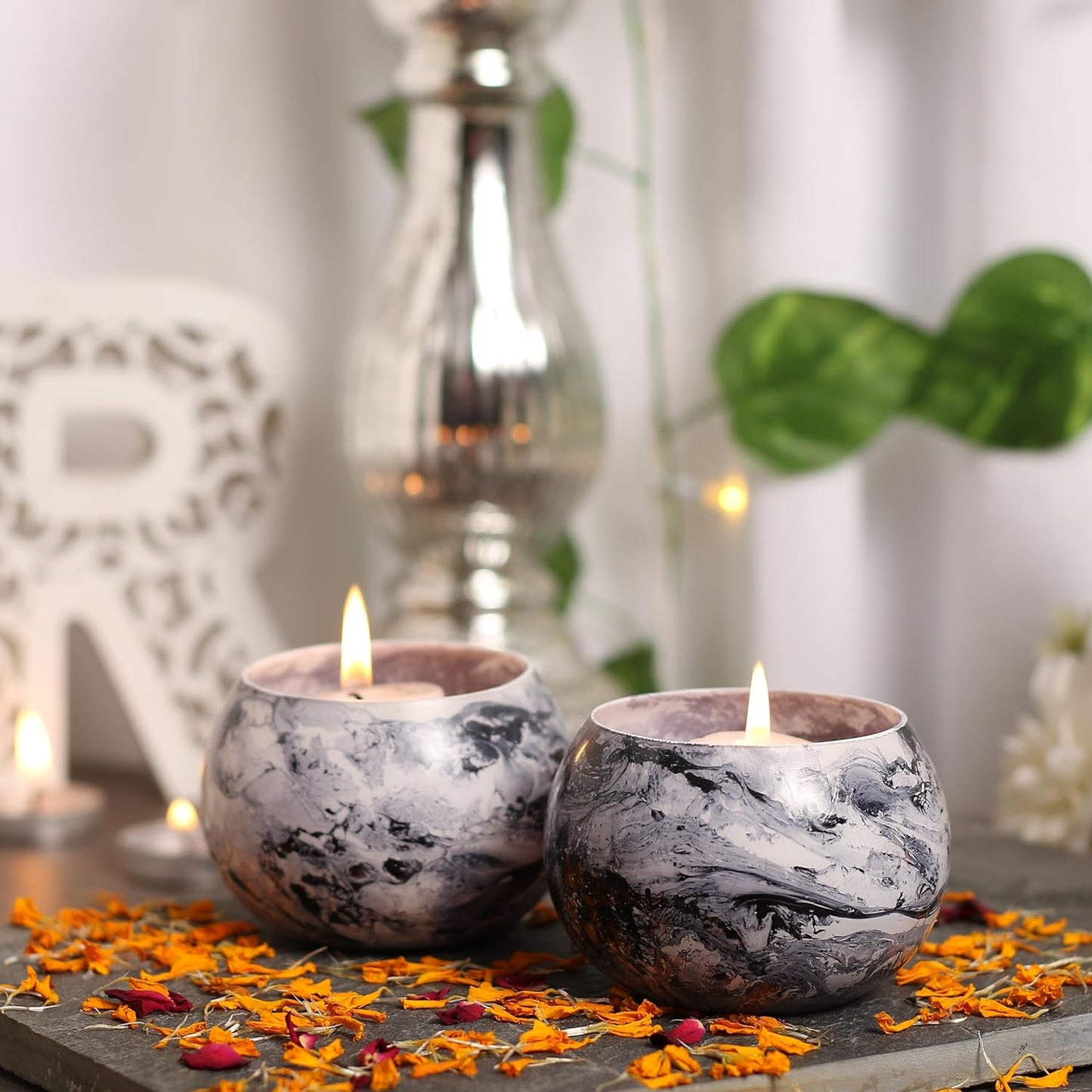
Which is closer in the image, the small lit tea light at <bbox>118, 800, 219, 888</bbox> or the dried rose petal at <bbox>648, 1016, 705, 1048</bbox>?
the dried rose petal at <bbox>648, 1016, 705, 1048</bbox>

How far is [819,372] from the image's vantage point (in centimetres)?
90

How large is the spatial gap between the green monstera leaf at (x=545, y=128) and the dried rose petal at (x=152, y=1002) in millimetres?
618

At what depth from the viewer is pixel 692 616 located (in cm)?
100

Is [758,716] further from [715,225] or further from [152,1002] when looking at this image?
[715,225]

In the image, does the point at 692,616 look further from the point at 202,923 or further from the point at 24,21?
the point at 24,21

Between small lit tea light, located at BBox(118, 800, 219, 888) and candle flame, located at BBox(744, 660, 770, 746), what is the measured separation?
0.30 m

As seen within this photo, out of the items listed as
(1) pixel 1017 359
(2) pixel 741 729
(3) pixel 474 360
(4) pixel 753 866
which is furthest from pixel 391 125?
(4) pixel 753 866

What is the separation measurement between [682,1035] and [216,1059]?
141 mm

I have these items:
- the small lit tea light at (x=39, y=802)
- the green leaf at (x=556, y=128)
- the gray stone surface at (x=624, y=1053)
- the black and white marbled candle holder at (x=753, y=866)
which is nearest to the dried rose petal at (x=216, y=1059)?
the gray stone surface at (x=624, y=1053)

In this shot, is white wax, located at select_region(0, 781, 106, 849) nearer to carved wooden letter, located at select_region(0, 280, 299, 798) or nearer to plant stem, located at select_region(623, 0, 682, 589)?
carved wooden letter, located at select_region(0, 280, 299, 798)

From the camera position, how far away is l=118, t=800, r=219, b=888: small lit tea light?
0.70m

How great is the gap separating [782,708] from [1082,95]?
45 centimetres

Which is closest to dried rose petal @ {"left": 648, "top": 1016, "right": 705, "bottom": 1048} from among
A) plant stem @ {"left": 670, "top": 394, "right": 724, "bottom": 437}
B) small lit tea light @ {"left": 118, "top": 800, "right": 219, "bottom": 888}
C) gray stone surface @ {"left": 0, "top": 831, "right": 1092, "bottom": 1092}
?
gray stone surface @ {"left": 0, "top": 831, "right": 1092, "bottom": 1092}

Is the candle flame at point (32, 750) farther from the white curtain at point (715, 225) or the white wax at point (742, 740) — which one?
the white wax at point (742, 740)
